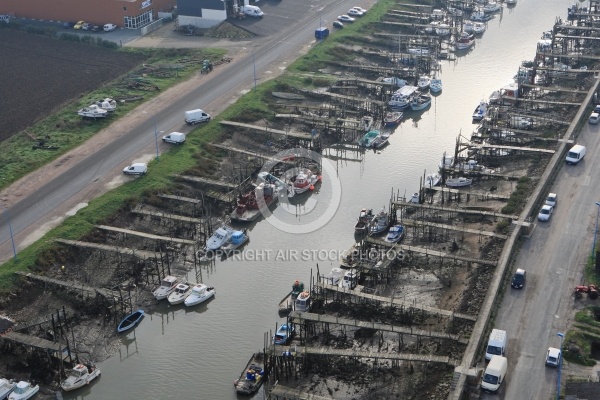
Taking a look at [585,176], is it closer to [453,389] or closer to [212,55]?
[453,389]

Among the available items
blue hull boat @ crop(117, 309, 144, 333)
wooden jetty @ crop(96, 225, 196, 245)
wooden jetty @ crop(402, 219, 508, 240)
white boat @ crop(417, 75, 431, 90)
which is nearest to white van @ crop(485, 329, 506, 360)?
wooden jetty @ crop(402, 219, 508, 240)

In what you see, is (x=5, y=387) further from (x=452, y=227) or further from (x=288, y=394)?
(x=452, y=227)

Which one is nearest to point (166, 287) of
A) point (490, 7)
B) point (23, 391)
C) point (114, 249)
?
point (114, 249)

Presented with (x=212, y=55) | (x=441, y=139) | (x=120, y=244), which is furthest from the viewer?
(x=212, y=55)

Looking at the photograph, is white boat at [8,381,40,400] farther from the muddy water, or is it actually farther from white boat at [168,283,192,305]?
white boat at [168,283,192,305]

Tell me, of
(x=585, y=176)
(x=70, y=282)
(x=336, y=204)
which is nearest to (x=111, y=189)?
(x=70, y=282)

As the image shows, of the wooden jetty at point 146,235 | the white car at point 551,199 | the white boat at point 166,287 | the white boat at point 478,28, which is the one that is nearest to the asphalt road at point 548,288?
the white car at point 551,199
